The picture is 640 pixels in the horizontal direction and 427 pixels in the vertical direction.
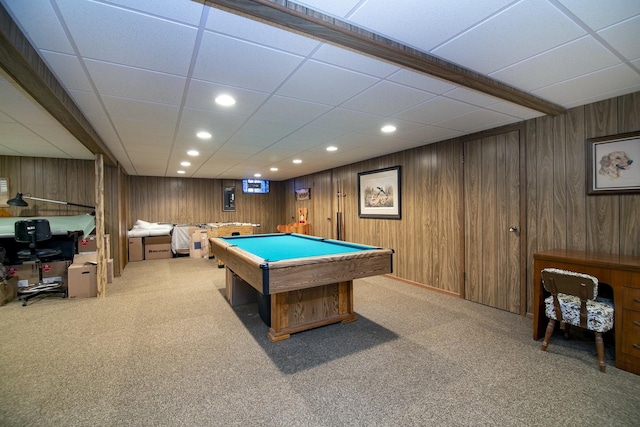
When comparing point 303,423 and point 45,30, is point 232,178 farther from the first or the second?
point 303,423

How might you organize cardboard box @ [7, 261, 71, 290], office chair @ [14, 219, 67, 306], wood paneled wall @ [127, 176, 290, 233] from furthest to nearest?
wood paneled wall @ [127, 176, 290, 233], cardboard box @ [7, 261, 71, 290], office chair @ [14, 219, 67, 306]

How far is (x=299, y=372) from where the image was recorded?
2.28m

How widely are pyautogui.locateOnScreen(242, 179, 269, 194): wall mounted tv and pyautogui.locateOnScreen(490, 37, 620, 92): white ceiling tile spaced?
7817mm

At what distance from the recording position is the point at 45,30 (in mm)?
1564

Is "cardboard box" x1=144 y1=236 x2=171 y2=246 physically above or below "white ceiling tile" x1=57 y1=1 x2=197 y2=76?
below

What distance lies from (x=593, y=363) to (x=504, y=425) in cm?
133

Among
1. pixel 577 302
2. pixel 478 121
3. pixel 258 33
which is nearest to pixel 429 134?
pixel 478 121

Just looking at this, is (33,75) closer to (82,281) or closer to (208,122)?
(208,122)

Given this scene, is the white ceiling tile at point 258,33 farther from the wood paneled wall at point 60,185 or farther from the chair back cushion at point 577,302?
the wood paneled wall at point 60,185

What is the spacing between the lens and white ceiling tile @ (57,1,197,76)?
144 cm

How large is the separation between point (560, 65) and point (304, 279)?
2.53m

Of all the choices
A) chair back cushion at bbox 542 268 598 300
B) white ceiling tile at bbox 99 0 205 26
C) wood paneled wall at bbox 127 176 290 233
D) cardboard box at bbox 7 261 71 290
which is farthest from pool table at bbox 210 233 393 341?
wood paneled wall at bbox 127 176 290 233

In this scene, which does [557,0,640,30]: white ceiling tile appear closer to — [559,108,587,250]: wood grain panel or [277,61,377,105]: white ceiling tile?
[277,61,377,105]: white ceiling tile

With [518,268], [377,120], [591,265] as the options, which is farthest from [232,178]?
[591,265]
